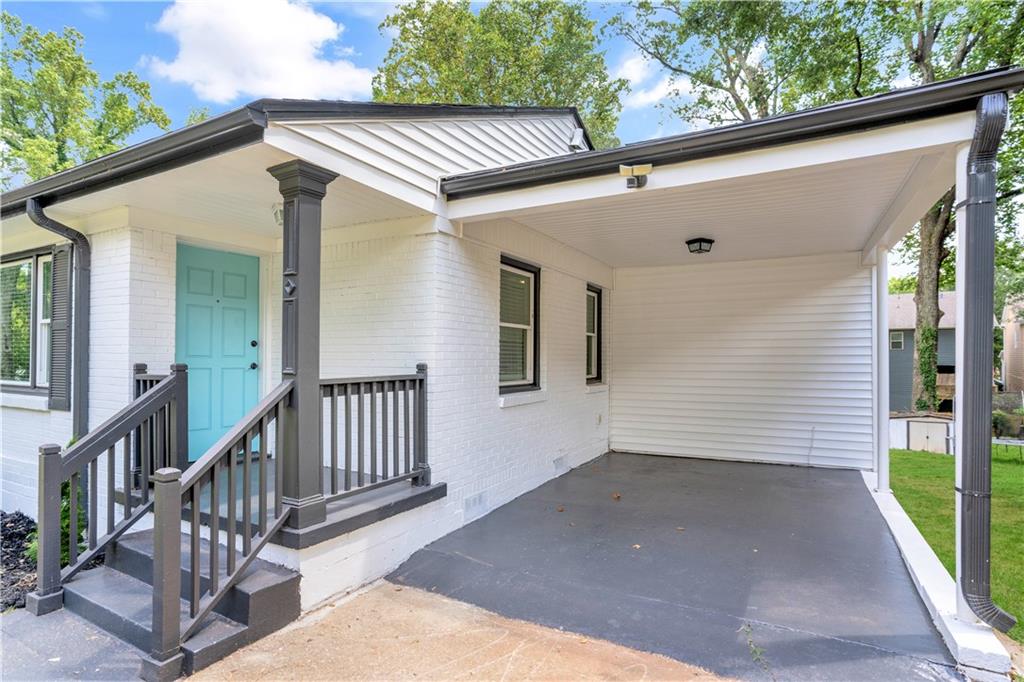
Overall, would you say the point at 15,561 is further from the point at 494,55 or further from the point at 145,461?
the point at 494,55

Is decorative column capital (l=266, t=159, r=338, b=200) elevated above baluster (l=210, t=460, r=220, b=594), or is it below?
above

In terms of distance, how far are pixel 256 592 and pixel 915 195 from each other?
15.5 ft

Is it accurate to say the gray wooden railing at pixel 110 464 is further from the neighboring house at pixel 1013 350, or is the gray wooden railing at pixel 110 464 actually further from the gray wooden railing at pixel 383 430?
the neighboring house at pixel 1013 350

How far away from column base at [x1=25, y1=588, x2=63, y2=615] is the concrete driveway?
6.14 feet

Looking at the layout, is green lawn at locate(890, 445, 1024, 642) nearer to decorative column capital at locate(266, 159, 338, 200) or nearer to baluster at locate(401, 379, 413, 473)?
baluster at locate(401, 379, 413, 473)

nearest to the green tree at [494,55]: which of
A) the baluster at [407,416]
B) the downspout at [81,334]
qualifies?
the downspout at [81,334]

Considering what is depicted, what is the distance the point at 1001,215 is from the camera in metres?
13.1

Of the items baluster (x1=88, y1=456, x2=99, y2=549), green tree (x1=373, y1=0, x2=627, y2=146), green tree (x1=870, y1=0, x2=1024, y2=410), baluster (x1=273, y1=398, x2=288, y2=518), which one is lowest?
baluster (x1=88, y1=456, x2=99, y2=549)

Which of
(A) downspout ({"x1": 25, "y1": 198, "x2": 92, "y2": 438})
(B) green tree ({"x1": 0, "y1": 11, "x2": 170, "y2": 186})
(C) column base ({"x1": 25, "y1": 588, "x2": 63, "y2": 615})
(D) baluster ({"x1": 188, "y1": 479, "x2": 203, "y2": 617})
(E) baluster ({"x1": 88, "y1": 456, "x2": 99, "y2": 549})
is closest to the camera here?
(D) baluster ({"x1": 188, "y1": 479, "x2": 203, "y2": 617})

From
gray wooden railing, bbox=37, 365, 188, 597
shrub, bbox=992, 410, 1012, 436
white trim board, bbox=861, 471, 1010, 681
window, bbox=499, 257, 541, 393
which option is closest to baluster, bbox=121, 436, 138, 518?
gray wooden railing, bbox=37, 365, 188, 597

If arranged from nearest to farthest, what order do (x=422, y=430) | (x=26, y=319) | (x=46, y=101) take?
1. (x=422, y=430)
2. (x=26, y=319)
3. (x=46, y=101)

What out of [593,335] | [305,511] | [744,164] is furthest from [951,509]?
[305,511]

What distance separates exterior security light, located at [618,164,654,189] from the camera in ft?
11.1

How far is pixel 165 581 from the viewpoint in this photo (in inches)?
95.7
